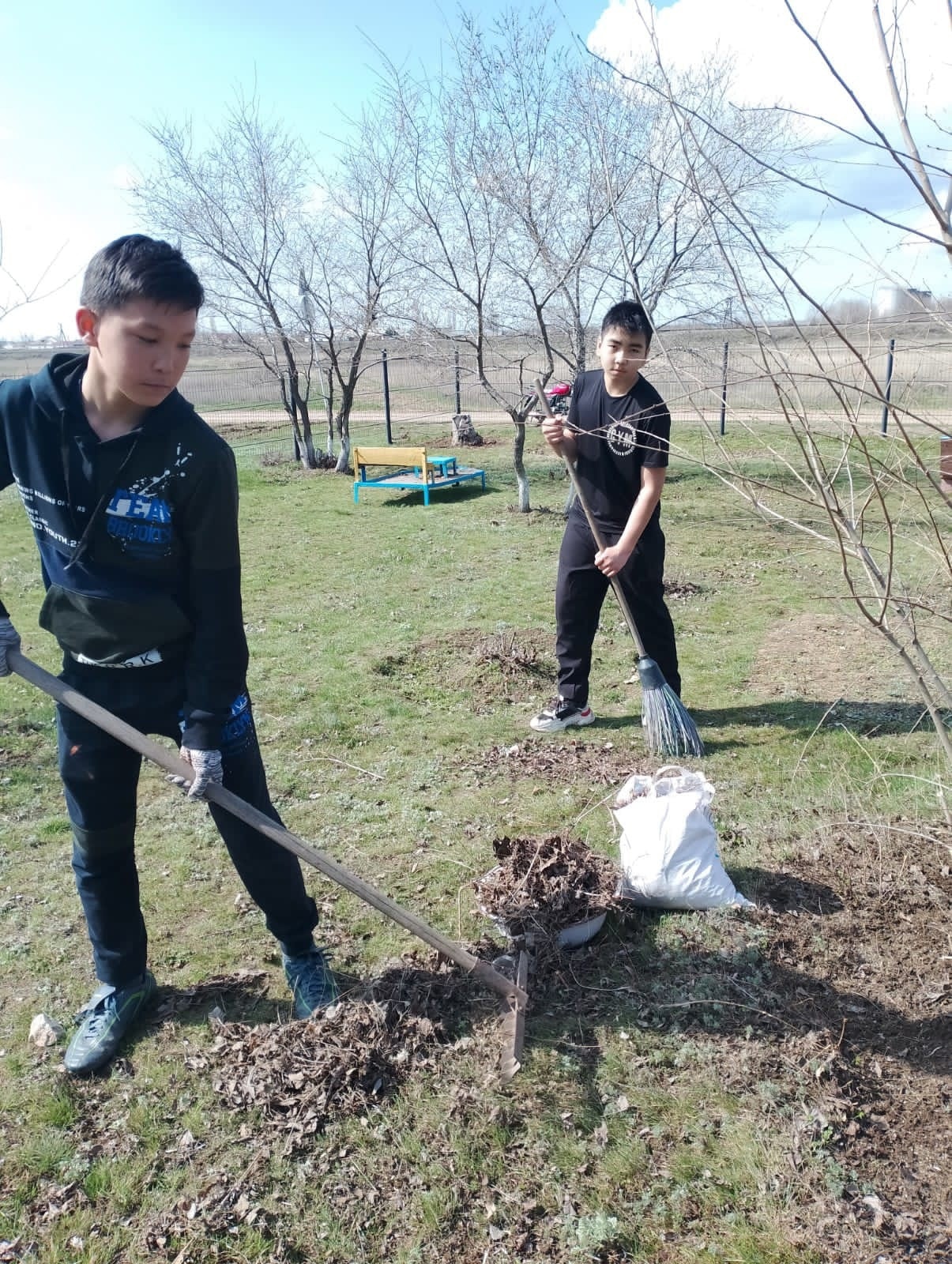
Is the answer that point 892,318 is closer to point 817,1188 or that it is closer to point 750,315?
point 750,315

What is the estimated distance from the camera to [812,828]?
12.3 feet

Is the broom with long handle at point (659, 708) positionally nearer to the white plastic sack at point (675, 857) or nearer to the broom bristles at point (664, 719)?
the broom bristles at point (664, 719)

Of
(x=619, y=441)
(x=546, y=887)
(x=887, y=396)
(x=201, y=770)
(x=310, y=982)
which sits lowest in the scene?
(x=310, y=982)

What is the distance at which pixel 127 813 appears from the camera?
8.43ft

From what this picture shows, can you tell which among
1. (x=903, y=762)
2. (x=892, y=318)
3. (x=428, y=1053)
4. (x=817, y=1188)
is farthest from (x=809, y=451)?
(x=903, y=762)

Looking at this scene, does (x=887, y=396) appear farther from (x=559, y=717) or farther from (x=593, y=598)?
(x=559, y=717)

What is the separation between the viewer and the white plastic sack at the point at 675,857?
121 inches

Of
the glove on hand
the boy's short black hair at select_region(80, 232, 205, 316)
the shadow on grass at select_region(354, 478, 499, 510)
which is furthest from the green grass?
the shadow on grass at select_region(354, 478, 499, 510)

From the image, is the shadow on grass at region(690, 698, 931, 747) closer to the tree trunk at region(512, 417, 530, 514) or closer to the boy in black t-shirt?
the boy in black t-shirt

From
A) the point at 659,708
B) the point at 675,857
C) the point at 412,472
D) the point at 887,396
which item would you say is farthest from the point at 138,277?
the point at 412,472

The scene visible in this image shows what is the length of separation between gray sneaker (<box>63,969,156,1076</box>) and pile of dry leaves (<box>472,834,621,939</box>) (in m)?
1.13

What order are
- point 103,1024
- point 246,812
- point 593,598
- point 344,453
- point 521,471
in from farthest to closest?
point 344,453
point 521,471
point 593,598
point 103,1024
point 246,812

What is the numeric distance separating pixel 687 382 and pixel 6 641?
6.65 ft

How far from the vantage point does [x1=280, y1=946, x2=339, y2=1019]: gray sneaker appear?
2.74m
